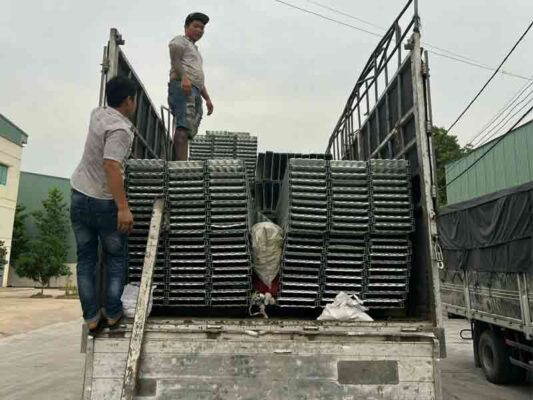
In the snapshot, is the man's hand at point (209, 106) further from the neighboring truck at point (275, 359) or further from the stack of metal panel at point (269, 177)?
the neighboring truck at point (275, 359)

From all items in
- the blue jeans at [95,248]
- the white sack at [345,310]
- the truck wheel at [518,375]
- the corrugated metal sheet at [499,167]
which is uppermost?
the corrugated metal sheet at [499,167]

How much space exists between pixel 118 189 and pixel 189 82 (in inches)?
90.2

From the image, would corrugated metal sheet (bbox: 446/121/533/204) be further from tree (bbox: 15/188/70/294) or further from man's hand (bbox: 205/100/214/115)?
tree (bbox: 15/188/70/294)

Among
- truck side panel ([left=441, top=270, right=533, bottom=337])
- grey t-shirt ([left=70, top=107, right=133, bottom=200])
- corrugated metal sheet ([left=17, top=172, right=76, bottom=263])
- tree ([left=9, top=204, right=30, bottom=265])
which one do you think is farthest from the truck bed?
corrugated metal sheet ([left=17, top=172, right=76, bottom=263])

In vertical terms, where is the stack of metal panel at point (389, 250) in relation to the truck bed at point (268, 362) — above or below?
above

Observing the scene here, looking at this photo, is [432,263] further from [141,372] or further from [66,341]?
[66,341]

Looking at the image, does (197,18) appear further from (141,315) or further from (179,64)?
(141,315)

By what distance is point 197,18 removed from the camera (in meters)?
5.17

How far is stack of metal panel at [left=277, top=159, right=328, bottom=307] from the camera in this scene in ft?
11.5

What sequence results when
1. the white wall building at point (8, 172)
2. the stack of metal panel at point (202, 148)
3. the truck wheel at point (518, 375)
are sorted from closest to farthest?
the truck wheel at point (518, 375)
the stack of metal panel at point (202, 148)
the white wall building at point (8, 172)

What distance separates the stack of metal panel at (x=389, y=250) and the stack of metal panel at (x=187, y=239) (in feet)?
3.83

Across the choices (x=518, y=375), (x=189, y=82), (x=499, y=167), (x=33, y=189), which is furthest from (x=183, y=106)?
(x=33, y=189)

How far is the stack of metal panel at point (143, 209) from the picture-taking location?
351 centimetres

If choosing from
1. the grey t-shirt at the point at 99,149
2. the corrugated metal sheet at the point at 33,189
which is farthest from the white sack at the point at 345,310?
the corrugated metal sheet at the point at 33,189
